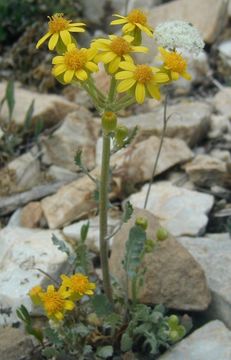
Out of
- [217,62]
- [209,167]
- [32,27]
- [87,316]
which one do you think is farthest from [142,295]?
[32,27]

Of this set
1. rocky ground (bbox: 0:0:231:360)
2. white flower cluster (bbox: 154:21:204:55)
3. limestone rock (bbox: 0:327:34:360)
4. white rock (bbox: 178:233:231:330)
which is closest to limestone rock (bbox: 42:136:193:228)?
rocky ground (bbox: 0:0:231:360)

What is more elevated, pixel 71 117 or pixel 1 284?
pixel 71 117

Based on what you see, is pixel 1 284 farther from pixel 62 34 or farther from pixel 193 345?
pixel 62 34

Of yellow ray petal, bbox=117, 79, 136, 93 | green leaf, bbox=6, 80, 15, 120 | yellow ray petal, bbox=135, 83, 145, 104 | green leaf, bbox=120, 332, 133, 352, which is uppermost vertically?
yellow ray petal, bbox=117, 79, 136, 93

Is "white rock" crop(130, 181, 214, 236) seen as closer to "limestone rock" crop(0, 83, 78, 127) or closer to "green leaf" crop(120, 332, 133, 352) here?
"green leaf" crop(120, 332, 133, 352)

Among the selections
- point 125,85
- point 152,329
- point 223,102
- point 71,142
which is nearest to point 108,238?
point 152,329

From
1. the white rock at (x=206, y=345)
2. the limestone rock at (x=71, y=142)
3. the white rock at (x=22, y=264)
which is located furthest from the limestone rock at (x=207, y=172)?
the white rock at (x=206, y=345)

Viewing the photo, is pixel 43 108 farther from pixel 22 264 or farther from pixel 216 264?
pixel 216 264
